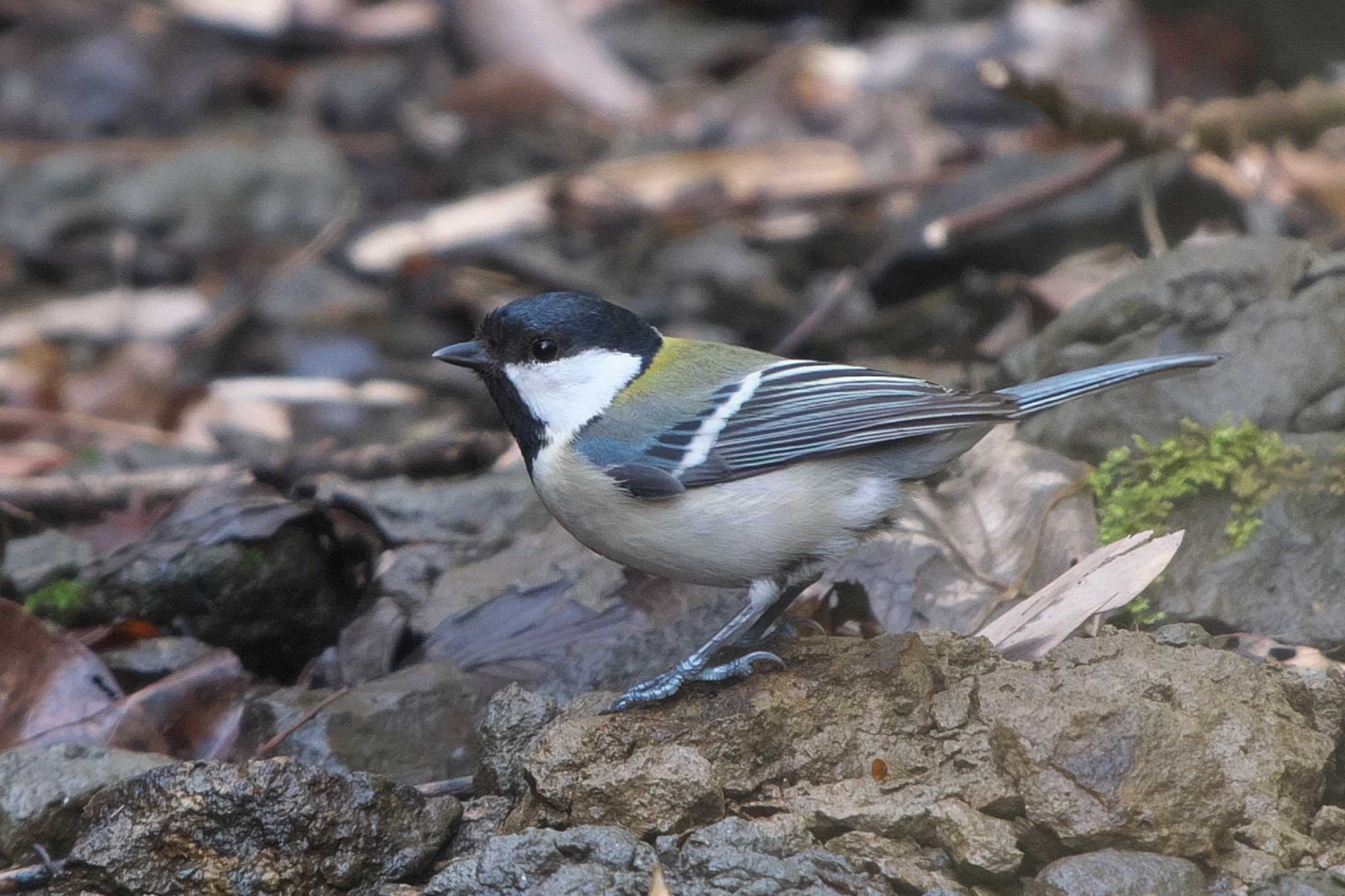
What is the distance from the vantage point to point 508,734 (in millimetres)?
3188

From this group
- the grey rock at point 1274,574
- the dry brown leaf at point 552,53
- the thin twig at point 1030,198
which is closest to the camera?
the grey rock at point 1274,574

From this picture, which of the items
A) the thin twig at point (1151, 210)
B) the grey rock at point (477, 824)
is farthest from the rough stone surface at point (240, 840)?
the thin twig at point (1151, 210)

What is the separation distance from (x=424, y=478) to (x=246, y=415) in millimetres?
1803

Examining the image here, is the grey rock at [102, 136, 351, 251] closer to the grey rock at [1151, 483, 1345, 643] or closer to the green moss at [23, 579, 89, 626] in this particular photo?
the green moss at [23, 579, 89, 626]

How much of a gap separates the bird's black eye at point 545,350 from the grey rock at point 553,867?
1.40 m

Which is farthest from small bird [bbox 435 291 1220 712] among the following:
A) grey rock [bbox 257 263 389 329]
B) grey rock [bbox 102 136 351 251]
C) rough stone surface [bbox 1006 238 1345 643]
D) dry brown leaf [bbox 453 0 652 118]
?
dry brown leaf [bbox 453 0 652 118]

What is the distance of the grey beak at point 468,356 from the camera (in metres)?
3.79

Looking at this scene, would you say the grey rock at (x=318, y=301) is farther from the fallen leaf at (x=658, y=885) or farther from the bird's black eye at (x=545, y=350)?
the fallen leaf at (x=658, y=885)

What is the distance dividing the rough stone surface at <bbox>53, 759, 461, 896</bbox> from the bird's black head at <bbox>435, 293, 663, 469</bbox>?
114 centimetres

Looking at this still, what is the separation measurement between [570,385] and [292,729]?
3.64 feet

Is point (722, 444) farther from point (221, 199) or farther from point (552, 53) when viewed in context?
point (552, 53)

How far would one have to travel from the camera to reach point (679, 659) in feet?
12.3

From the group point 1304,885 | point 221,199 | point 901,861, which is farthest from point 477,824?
point 221,199

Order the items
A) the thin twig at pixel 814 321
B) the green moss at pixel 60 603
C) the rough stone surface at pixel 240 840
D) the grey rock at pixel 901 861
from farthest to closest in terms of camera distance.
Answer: the thin twig at pixel 814 321 < the green moss at pixel 60 603 < the rough stone surface at pixel 240 840 < the grey rock at pixel 901 861
